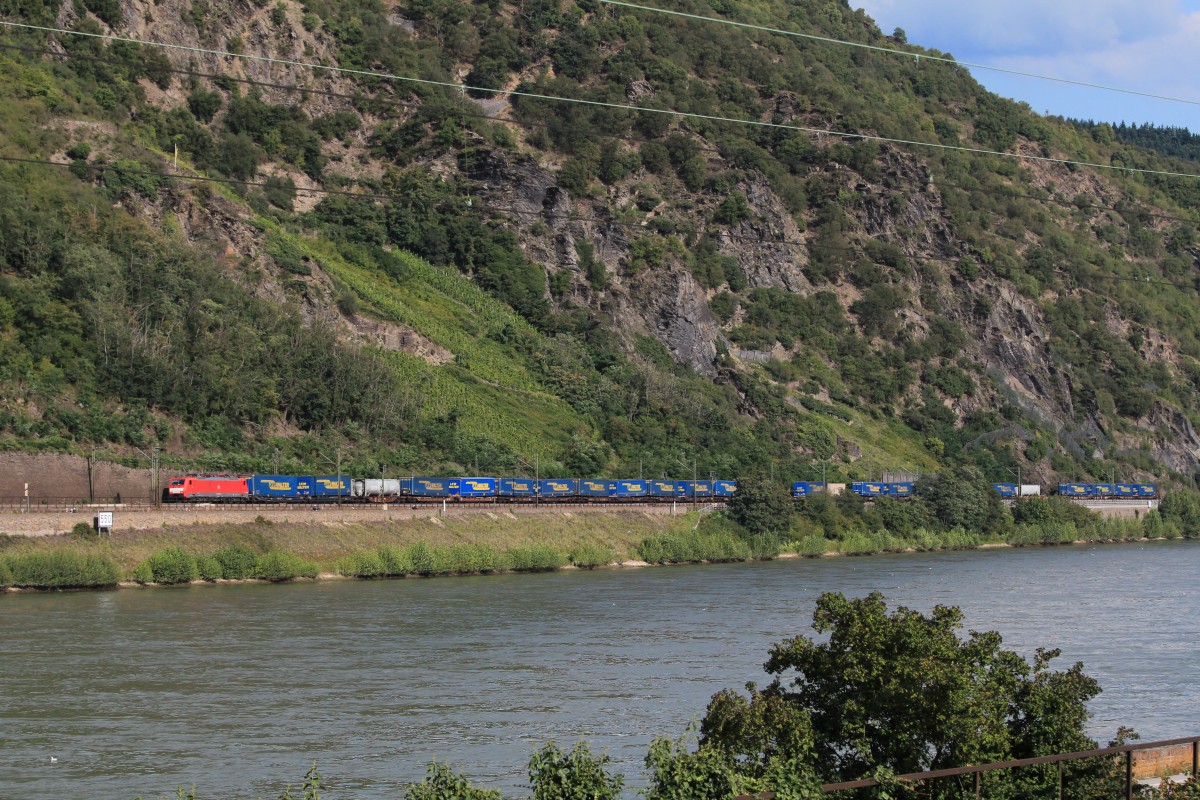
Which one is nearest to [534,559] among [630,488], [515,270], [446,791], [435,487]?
[435,487]

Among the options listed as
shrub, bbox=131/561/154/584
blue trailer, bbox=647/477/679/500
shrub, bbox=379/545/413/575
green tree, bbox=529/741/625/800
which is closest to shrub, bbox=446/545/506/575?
shrub, bbox=379/545/413/575

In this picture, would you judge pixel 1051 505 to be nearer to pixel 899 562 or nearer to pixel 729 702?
pixel 899 562

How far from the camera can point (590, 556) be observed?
327 feet

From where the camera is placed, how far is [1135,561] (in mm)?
108688

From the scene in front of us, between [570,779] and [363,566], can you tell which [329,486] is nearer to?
[363,566]

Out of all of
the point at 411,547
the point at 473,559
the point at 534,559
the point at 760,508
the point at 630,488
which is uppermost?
the point at 630,488

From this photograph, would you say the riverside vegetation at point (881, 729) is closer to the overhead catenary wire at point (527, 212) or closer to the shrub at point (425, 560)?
the shrub at point (425, 560)

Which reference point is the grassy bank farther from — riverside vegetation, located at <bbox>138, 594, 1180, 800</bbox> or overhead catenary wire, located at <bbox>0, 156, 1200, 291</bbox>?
riverside vegetation, located at <bbox>138, 594, 1180, 800</bbox>

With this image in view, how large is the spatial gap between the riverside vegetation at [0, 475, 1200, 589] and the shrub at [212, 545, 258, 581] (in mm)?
76

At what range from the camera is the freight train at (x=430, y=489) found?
92938 mm

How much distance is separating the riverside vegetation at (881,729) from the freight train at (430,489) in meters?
70.9

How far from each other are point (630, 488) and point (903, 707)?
9054cm

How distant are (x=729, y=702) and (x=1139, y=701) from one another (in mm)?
23287

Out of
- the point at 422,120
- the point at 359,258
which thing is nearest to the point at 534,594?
the point at 359,258
